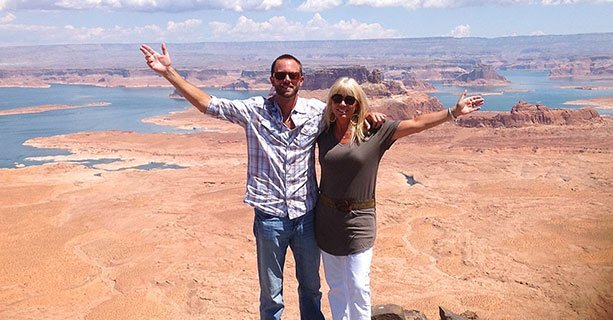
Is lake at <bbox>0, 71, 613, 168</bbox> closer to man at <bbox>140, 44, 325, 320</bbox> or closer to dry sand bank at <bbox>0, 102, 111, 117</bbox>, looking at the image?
dry sand bank at <bbox>0, 102, 111, 117</bbox>

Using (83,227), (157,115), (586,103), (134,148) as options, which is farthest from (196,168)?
(586,103)

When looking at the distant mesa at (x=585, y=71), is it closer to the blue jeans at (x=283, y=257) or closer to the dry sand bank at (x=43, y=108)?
the dry sand bank at (x=43, y=108)

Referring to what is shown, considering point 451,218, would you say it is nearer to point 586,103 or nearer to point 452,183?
point 452,183

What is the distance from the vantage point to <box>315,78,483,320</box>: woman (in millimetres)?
4098

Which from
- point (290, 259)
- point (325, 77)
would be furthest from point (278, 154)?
point (325, 77)

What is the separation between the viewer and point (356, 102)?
13.5 ft

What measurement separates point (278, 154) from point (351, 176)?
0.62 m

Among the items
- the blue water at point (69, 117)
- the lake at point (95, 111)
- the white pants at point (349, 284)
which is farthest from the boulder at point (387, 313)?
the blue water at point (69, 117)

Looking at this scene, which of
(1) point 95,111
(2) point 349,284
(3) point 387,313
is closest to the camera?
(2) point 349,284

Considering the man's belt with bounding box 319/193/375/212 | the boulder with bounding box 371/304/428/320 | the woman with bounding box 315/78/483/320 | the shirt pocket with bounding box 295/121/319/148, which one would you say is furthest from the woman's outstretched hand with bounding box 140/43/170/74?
the boulder with bounding box 371/304/428/320

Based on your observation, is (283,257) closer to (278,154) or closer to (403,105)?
(278,154)

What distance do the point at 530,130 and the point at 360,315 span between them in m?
39.6

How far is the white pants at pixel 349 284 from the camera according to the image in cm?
431

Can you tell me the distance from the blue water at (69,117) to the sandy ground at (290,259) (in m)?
11.3
